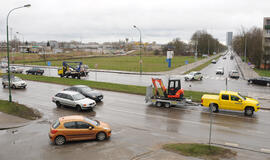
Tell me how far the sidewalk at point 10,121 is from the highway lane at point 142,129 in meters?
0.76

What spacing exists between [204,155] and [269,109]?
1218 centimetres

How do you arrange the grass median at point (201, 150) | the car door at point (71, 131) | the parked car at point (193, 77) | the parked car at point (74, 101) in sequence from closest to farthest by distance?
the grass median at point (201, 150), the car door at point (71, 131), the parked car at point (74, 101), the parked car at point (193, 77)

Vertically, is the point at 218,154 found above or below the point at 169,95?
below

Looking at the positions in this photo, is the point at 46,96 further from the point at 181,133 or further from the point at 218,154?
the point at 218,154

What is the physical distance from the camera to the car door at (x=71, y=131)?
11766 mm

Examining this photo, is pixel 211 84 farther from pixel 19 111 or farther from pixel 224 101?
pixel 19 111

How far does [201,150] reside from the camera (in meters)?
10.9

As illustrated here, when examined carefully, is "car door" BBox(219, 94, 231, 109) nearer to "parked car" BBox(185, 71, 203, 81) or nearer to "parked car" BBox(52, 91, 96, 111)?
"parked car" BBox(52, 91, 96, 111)

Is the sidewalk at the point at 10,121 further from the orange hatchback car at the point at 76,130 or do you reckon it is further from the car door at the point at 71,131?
the car door at the point at 71,131

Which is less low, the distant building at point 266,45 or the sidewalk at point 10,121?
the distant building at point 266,45

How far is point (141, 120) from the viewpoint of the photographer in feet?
52.4

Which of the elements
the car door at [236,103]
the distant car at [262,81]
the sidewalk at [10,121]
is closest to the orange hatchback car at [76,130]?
the sidewalk at [10,121]

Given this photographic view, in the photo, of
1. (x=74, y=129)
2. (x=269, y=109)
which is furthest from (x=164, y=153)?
(x=269, y=109)

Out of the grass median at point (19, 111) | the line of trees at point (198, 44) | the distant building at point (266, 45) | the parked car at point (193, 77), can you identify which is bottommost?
the grass median at point (19, 111)
